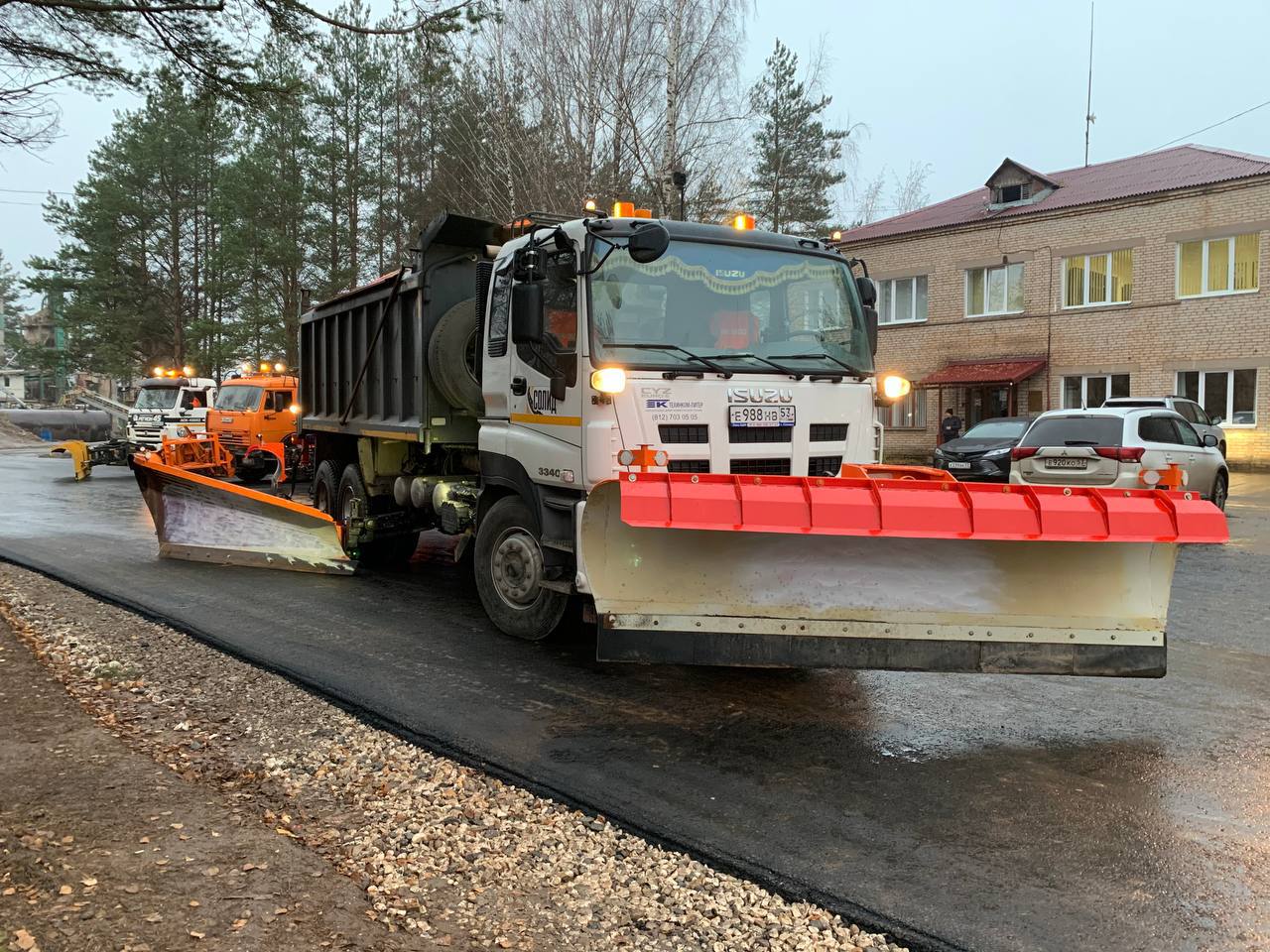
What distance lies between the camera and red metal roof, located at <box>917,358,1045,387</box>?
26234mm

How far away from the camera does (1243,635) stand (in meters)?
6.81

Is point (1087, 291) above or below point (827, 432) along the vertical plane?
above

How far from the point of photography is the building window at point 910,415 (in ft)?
98.0

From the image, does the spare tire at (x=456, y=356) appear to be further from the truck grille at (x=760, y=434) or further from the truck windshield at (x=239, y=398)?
the truck windshield at (x=239, y=398)

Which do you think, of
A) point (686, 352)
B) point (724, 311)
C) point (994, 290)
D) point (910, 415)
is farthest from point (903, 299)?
point (686, 352)

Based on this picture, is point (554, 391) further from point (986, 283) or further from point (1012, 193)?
point (1012, 193)

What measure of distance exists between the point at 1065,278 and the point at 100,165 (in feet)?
127

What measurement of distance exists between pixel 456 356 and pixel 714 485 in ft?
13.5

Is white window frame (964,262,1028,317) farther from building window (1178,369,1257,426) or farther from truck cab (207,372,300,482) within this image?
truck cab (207,372,300,482)

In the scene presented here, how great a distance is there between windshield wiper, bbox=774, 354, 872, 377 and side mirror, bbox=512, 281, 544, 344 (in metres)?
1.47

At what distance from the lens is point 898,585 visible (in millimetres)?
4574

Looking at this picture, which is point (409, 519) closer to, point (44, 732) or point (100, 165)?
point (44, 732)

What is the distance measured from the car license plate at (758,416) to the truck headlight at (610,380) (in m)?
0.66

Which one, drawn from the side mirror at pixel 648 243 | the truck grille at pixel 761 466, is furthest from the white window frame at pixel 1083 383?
the side mirror at pixel 648 243
